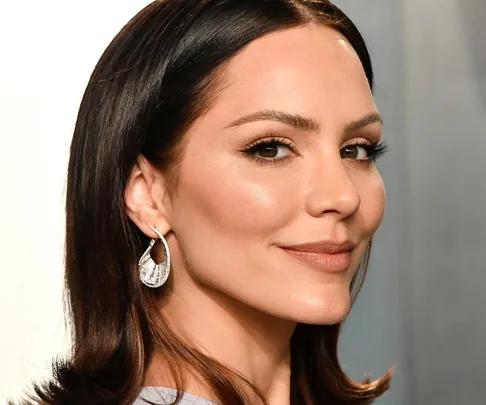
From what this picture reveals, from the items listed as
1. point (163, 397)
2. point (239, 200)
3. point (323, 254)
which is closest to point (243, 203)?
point (239, 200)

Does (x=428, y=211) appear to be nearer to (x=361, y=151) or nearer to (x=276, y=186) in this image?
(x=361, y=151)

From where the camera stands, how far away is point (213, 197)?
935mm

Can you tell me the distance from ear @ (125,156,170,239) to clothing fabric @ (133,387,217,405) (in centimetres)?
18

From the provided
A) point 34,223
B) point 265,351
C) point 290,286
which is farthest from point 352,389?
point 34,223

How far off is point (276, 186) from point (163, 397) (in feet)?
0.89

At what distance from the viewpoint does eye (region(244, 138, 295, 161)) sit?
94 centimetres

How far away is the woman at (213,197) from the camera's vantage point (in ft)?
3.05

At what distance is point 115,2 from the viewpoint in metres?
1.53

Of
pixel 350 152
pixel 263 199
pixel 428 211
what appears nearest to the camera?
pixel 263 199

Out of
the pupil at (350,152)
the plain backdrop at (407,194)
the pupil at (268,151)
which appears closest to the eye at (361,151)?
the pupil at (350,152)

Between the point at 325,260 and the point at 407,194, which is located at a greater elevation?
the point at 407,194

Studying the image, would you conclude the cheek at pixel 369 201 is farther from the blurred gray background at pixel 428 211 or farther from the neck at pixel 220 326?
the blurred gray background at pixel 428 211

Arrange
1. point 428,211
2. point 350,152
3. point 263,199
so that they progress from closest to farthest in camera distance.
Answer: point 263,199 → point 350,152 → point 428,211

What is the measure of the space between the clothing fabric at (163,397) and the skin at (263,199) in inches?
Result: 0.5
